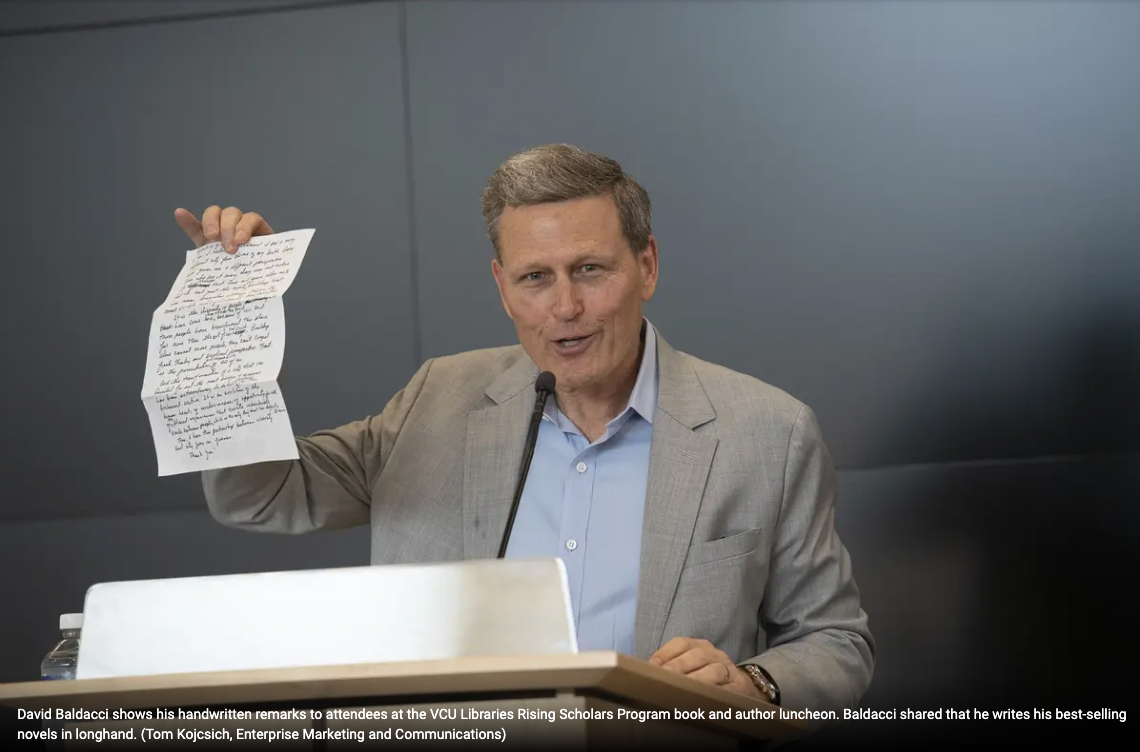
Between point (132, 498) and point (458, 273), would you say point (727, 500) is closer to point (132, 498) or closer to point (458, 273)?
point (458, 273)

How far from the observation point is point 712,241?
130 inches

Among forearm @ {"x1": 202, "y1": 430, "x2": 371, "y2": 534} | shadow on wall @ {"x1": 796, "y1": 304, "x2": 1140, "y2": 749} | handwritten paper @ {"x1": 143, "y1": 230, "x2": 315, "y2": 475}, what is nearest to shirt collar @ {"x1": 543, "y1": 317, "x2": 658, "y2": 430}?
forearm @ {"x1": 202, "y1": 430, "x2": 371, "y2": 534}

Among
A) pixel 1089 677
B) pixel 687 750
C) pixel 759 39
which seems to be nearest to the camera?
pixel 687 750

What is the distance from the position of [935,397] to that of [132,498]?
6.99 feet

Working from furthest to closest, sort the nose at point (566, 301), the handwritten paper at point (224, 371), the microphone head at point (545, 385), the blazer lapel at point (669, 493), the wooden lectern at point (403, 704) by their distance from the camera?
the nose at point (566, 301) < the blazer lapel at point (669, 493) < the microphone head at point (545, 385) < the handwritten paper at point (224, 371) < the wooden lectern at point (403, 704)

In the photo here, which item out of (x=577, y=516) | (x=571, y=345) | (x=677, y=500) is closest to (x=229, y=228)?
(x=571, y=345)

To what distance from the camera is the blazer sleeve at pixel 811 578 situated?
87.0 inches

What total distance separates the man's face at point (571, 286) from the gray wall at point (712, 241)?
1.01m

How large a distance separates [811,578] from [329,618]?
1126mm

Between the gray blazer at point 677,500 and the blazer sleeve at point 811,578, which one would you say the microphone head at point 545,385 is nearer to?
the gray blazer at point 677,500

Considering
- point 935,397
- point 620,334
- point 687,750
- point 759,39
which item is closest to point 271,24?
point 759,39

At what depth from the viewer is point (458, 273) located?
338 centimetres

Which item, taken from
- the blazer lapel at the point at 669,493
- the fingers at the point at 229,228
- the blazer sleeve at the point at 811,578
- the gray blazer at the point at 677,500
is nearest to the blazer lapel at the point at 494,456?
the gray blazer at the point at 677,500

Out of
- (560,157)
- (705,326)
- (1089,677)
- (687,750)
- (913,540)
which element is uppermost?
(560,157)
